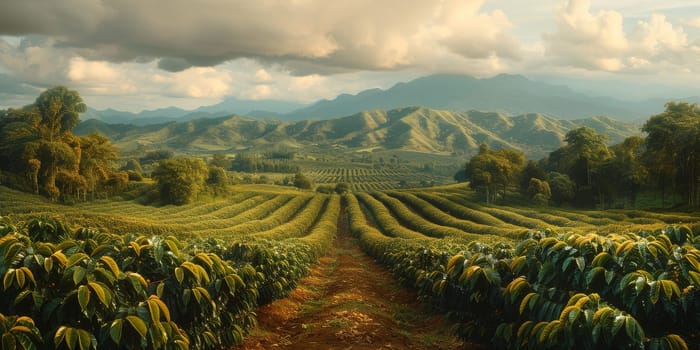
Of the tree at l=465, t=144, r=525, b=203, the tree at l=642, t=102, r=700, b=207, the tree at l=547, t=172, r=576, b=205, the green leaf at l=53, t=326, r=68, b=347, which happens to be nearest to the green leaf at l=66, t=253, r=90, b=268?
the green leaf at l=53, t=326, r=68, b=347

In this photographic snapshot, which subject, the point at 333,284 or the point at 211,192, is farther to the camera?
the point at 211,192

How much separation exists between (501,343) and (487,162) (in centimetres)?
7245

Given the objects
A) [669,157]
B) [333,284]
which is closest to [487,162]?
[669,157]

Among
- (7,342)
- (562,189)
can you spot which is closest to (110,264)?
(7,342)

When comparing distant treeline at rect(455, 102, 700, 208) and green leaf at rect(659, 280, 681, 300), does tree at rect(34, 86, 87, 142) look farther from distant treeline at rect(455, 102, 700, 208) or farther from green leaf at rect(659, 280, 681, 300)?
green leaf at rect(659, 280, 681, 300)

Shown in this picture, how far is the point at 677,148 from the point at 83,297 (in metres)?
58.3

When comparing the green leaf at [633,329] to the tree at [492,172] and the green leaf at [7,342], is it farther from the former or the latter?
the tree at [492,172]

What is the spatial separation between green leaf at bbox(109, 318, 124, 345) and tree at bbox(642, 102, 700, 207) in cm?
5615

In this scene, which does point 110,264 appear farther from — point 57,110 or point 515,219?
point 57,110

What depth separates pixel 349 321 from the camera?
11.7 m

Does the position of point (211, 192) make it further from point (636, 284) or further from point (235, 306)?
point (636, 284)

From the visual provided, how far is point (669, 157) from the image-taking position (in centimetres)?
5109

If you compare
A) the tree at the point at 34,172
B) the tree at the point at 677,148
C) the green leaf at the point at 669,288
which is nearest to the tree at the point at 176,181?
the tree at the point at 34,172

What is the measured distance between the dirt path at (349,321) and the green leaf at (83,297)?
4.96 meters
